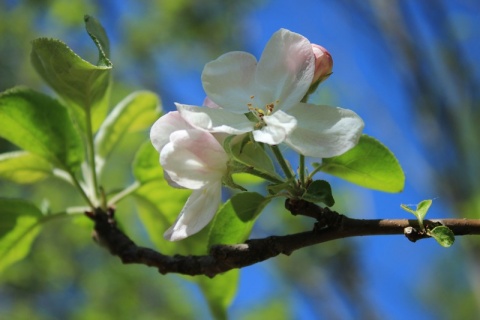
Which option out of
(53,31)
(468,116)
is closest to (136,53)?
(53,31)

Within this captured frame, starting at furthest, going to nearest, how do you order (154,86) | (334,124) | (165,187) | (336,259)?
(154,86)
(336,259)
(165,187)
(334,124)

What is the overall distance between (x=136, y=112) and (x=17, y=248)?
362mm

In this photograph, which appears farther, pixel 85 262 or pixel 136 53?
pixel 85 262

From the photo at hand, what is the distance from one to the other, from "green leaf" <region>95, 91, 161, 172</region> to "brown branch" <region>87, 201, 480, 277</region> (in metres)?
0.34

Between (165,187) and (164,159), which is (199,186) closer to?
(164,159)

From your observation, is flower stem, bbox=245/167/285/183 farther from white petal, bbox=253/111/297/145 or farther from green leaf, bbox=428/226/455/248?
green leaf, bbox=428/226/455/248

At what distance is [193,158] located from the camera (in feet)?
2.37

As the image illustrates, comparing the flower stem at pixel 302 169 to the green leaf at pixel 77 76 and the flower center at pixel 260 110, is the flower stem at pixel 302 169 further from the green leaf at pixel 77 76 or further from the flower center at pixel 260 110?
the green leaf at pixel 77 76

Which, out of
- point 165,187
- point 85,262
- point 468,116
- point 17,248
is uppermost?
point 165,187

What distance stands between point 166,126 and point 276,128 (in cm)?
15

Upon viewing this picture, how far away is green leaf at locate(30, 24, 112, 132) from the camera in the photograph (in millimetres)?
791

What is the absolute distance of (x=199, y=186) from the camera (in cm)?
76

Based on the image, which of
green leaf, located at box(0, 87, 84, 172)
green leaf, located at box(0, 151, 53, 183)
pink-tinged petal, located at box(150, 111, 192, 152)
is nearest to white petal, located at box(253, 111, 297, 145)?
pink-tinged petal, located at box(150, 111, 192, 152)

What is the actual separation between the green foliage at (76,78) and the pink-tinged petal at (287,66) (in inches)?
7.8
